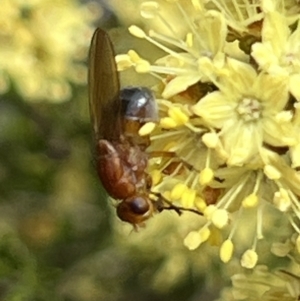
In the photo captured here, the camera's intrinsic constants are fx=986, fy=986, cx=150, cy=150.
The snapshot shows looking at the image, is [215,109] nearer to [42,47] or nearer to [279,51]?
[279,51]

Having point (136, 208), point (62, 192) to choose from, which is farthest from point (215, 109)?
point (62, 192)

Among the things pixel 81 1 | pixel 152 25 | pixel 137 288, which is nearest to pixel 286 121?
pixel 152 25

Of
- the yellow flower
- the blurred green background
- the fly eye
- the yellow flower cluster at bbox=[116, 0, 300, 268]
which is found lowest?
the blurred green background

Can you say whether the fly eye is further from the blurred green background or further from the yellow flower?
the blurred green background

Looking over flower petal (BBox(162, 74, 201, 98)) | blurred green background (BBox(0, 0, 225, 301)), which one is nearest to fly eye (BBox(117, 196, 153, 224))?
flower petal (BBox(162, 74, 201, 98))

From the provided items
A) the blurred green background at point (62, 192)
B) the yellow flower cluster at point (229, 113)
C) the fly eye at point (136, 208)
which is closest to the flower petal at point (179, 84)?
the yellow flower cluster at point (229, 113)

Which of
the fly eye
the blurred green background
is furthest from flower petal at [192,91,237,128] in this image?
the blurred green background

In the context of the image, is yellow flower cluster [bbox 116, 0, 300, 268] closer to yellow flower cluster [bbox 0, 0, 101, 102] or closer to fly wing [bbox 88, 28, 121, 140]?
fly wing [bbox 88, 28, 121, 140]

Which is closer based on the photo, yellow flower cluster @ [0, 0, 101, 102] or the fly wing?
the fly wing

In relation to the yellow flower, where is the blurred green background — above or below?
below
